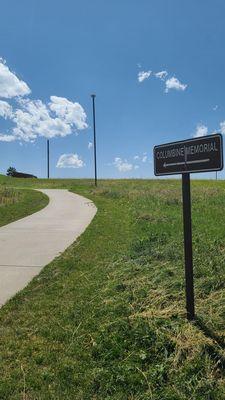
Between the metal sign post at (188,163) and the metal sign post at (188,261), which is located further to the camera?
the metal sign post at (188,261)

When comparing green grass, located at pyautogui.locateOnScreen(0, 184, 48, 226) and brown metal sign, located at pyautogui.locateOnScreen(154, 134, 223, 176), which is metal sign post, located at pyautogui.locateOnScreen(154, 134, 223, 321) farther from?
green grass, located at pyautogui.locateOnScreen(0, 184, 48, 226)

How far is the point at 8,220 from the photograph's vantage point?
52.0ft

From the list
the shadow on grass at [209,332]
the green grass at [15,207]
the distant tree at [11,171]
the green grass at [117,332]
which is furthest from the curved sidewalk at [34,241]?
the distant tree at [11,171]

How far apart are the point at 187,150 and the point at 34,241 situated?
7197mm

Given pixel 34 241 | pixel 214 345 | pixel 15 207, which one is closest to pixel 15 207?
pixel 15 207

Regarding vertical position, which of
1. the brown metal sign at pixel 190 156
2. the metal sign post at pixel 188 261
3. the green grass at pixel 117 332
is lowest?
the green grass at pixel 117 332

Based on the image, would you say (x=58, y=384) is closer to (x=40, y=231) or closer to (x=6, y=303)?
(x=6, y=303)

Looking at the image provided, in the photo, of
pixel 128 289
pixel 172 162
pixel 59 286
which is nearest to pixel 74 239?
pixel 59 286

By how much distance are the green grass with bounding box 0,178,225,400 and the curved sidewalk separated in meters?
0.36

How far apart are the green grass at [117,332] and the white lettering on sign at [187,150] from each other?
1677 millimetres

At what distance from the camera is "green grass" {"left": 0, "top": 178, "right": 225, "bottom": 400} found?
391cm

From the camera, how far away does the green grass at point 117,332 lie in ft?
12.8

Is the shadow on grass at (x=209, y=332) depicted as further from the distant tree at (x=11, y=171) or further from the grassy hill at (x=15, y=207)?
the distant tree at (x=11, y=171)

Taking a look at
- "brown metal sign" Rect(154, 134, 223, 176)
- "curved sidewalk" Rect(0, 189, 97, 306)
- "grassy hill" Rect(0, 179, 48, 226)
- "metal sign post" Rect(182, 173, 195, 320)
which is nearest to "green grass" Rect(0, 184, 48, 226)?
"grassy hill" Rect(0, 179, 48, 226)
